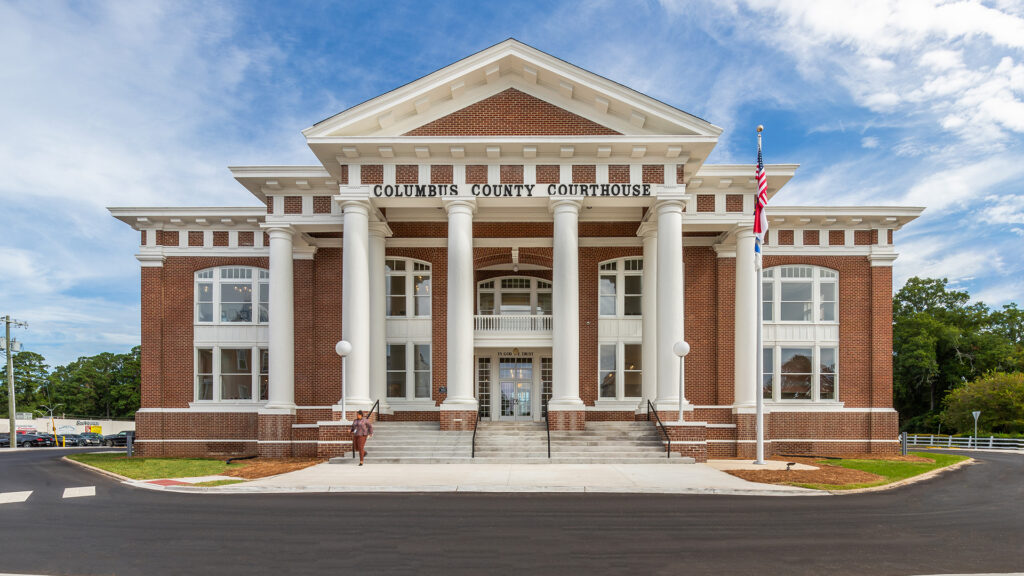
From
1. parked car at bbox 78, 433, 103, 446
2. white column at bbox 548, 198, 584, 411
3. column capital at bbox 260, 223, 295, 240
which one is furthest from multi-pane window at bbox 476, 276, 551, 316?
parked car at bbox 78, 433, 103, 446

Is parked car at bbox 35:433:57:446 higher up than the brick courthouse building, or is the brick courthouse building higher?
the brick courthouse building

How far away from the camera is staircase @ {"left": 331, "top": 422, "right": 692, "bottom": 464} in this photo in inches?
779

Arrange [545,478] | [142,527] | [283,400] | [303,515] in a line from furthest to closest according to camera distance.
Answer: [283,400], [545,478], [303,515], [142,527]

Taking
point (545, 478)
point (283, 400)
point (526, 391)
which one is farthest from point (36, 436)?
point (545, 478)

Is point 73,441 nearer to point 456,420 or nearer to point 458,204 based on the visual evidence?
point 456,420

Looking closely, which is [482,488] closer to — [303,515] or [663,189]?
[303,515]

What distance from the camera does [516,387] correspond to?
92.0 feet

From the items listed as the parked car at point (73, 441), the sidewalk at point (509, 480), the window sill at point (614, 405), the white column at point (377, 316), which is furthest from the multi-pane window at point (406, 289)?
the parked car at point (73, 441)

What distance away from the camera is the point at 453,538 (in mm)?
10023

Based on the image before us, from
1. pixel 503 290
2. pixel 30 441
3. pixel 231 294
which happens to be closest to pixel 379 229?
pixel 503 290

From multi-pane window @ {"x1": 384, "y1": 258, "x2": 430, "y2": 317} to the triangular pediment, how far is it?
21.2 ft

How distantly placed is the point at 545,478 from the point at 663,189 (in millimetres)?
→ 10221

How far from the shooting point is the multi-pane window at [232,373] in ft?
90.5

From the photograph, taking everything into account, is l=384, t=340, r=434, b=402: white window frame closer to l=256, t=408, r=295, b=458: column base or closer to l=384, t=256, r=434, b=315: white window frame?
l=384, t=256, r=434, b=315: white window frame
